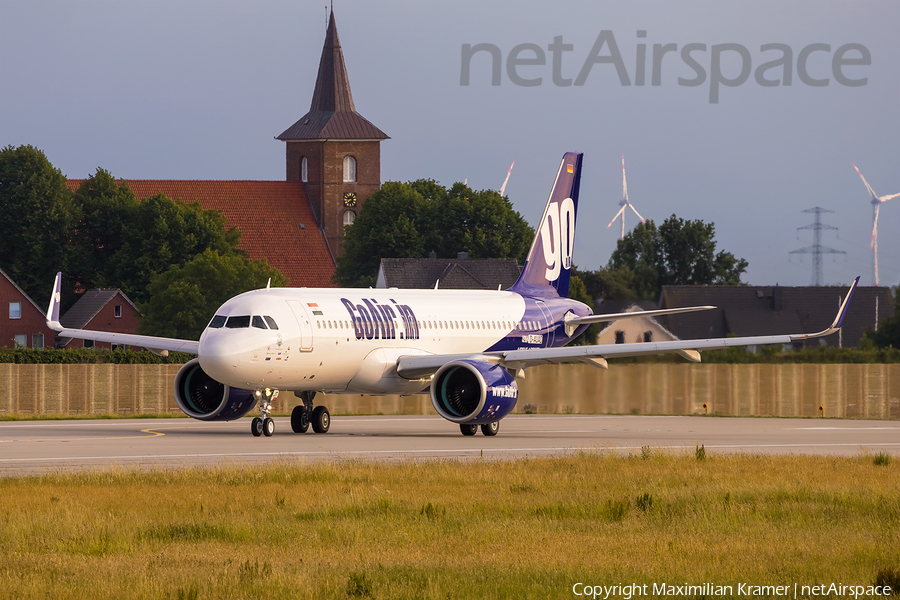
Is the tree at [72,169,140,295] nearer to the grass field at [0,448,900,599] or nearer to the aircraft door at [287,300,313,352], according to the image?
the aircraft door at [287,300,313,352]

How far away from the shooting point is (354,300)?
1411 inches

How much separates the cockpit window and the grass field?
32.3 feet

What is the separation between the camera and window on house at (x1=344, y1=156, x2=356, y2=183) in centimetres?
14438

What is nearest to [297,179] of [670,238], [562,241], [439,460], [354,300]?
[670,238]

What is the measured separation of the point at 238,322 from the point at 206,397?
15.6 feet

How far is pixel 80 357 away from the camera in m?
54.2

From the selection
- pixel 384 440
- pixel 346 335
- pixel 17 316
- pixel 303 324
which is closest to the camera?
pixel 384 440

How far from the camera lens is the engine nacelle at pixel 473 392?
33062 millimetres

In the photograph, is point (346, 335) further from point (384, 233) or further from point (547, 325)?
point (384, 233)

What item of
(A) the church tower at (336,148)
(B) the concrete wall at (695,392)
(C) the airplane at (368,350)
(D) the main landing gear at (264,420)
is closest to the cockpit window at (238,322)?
(C) the airplane at (368,350)

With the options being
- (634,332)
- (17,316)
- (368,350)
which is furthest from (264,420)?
(634,332)

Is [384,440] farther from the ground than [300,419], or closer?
closer

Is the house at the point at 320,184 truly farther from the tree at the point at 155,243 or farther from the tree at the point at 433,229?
the tree at the point at 155,243

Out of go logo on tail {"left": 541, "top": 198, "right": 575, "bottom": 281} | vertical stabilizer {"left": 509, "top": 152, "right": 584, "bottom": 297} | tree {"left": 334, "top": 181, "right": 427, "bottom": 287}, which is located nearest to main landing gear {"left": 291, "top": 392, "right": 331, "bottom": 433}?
vertical stabilizer {"left": 509, "top": 152, "right": 584, "bottom": 297}
